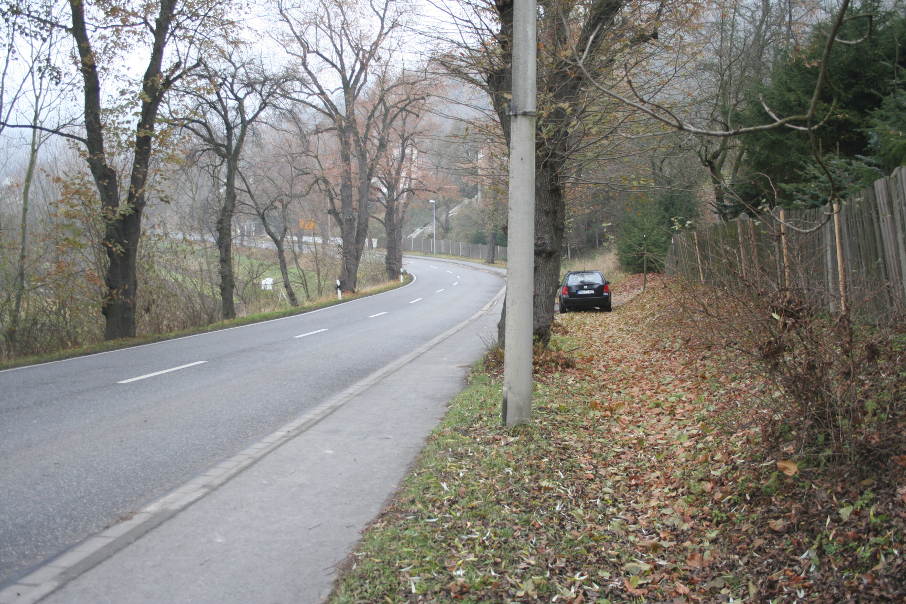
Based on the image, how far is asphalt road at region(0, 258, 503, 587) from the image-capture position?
5164mm

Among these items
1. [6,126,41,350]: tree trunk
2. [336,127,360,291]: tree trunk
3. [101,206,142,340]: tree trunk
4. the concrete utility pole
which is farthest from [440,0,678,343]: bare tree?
[336,127,360,291]: tree trunk

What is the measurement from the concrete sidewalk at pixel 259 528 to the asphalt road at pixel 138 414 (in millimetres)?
284

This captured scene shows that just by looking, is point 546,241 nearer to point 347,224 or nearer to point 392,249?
point 347,224

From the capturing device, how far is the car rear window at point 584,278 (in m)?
21.7

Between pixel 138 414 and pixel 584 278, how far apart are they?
16.0 m

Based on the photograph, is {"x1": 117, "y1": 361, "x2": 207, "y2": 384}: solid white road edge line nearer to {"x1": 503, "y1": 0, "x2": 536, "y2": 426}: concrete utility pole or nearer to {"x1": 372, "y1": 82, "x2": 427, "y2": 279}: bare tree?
{"x1": 503, "y1": 0, "x2": 536, "y2": 426}: concrete utility pole

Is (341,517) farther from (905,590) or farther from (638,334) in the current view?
(638,334)

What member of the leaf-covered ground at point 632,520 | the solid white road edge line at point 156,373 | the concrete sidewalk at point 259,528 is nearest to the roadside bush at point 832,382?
the leaf-covered ground at point 632,520

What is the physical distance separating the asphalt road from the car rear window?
6568mm

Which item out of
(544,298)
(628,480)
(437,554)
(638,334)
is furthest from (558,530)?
(638,334)

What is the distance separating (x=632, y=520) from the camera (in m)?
4.65

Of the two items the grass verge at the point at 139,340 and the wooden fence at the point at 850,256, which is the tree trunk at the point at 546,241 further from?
the grass verge at the point at 139,340

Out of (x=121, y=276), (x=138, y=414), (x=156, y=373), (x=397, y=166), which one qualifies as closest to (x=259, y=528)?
(x=138, y=414)

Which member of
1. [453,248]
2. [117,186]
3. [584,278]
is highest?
[453,248]
